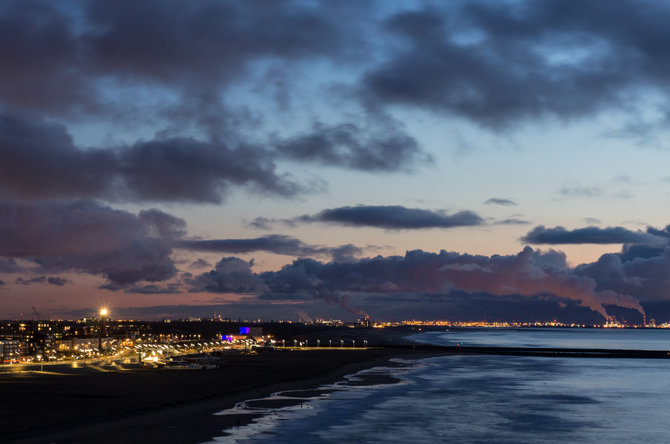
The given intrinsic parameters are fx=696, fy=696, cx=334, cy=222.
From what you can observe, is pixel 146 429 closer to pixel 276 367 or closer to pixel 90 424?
pixel 90 424

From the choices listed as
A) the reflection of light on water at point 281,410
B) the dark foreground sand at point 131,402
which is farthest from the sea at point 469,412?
the dark foreground sand at point 131,402

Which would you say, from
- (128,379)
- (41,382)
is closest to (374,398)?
(128,379)

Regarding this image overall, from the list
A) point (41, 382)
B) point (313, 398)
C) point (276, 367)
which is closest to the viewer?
point (313, 398)

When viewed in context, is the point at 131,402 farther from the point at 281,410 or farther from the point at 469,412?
the point at 469,412

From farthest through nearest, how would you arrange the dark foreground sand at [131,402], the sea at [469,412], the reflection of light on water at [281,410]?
1. the sea at [469,412]
2. the reflection of light on water at [281,410]
3. the dark foreground sand at [131,402]

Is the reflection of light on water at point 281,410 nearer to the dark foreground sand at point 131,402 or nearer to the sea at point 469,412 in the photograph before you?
the sea at point 469,412

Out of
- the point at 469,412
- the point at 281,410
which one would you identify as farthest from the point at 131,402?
the point at 469,412

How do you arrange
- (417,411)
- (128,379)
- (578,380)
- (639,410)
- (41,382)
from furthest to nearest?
(578,380), (128,379), (41,382), (639,410), (417,411)

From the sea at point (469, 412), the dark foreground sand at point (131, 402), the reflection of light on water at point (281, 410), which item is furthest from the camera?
the sea at point (469, 412)
